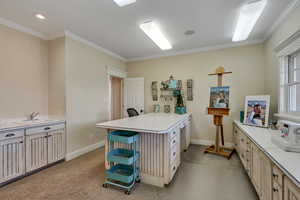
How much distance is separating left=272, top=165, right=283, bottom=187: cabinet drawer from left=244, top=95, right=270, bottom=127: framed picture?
157 cm

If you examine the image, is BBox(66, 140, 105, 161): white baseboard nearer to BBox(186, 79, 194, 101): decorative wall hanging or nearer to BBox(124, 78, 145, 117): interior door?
BBox(124, 78, 145, 117): interior door

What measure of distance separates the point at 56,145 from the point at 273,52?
4.90m

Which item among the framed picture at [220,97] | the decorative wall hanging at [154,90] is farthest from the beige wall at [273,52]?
the decorative wall hanging at [154,90]

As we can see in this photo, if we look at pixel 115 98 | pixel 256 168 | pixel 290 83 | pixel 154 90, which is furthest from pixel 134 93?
pixel 290 83

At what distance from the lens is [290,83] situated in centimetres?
234

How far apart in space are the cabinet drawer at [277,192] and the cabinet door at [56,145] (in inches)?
135

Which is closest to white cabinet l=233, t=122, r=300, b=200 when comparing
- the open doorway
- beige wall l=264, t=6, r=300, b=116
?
beige wall l=264, t=6, r=300, b=116

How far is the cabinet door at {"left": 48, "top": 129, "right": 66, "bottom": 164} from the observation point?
2.63m

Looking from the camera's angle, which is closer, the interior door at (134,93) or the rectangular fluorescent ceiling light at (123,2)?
the rectangular fluorescent ceiling light at (123,2)

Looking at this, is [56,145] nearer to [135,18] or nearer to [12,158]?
[12,158]

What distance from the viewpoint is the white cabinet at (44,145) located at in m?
2.33

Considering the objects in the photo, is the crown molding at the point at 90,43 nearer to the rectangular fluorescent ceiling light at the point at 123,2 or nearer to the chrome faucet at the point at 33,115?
the rectangular fluorescent ceiling light at the point at 123,2

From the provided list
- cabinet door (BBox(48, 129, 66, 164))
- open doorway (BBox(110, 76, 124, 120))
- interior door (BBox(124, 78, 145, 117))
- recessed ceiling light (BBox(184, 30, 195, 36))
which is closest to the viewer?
cabinet door (BBox(48, 129, 66, 164))

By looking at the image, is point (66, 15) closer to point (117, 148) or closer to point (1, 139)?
point (1, 139)
